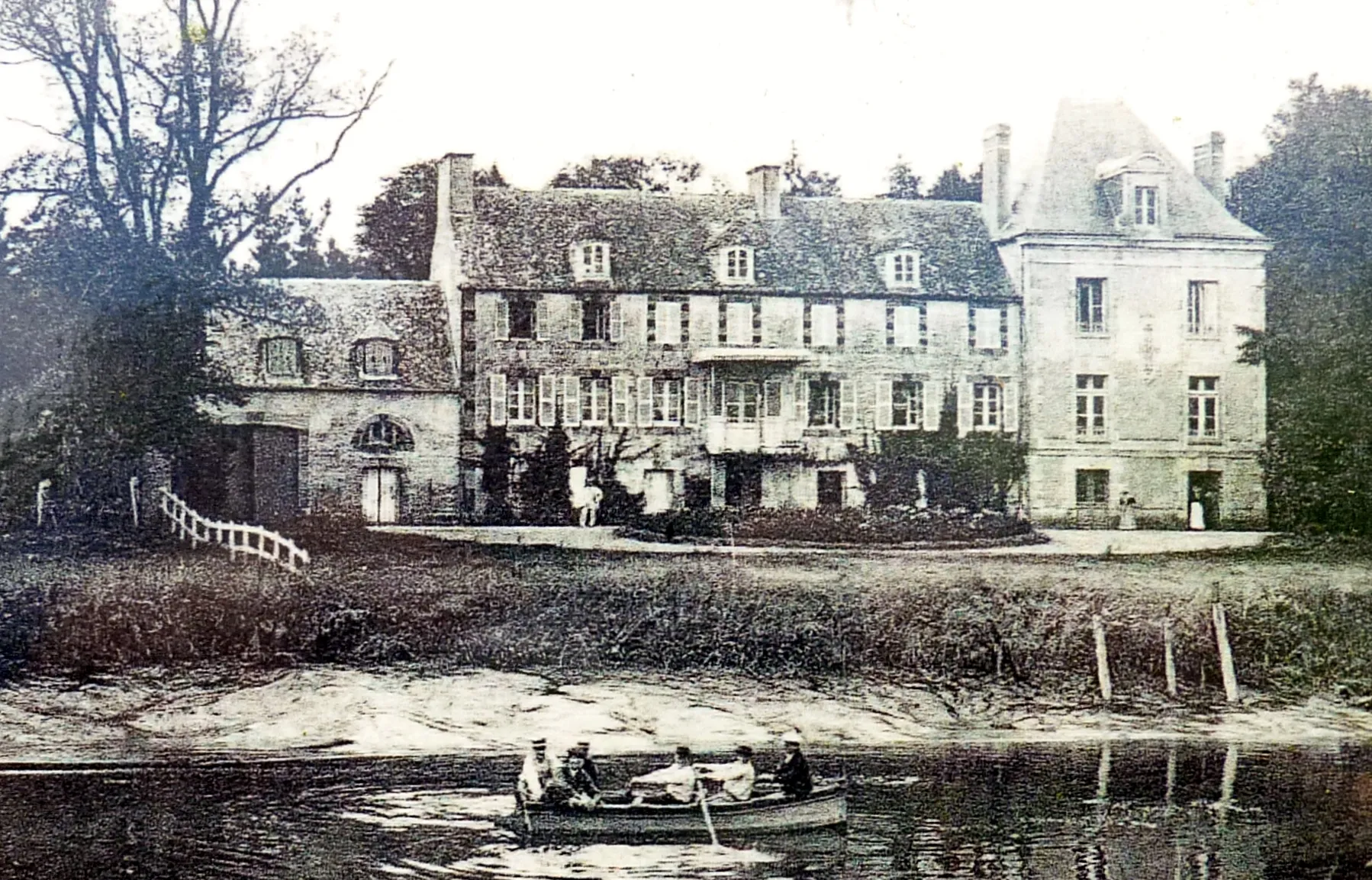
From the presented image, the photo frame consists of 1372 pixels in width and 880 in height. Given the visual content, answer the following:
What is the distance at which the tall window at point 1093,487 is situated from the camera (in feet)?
27.5

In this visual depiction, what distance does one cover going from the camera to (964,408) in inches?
324

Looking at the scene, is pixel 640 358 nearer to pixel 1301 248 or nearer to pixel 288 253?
pixel 288 253

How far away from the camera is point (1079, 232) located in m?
8.44

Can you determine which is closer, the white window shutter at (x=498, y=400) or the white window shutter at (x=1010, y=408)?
the white window shutter at (x=498, y=400)

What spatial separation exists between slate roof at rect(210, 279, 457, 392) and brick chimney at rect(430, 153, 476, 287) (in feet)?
0.42

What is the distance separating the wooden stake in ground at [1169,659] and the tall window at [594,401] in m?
Result: 3.27

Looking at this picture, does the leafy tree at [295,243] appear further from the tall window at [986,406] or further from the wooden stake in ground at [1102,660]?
the wooden stake in ground at [1102,660]

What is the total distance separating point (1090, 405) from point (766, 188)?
87.7 inches

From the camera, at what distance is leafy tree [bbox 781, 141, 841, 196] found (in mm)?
7641

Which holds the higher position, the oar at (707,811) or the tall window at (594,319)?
the tall window at (594,319)

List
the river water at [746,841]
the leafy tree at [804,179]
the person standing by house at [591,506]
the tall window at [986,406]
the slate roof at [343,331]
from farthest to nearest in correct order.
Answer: the tall window at [986,406], the person standing by house at [591,506], the leafy tree at [804,179], the slate roof at [343,331], the river water at [746,841]

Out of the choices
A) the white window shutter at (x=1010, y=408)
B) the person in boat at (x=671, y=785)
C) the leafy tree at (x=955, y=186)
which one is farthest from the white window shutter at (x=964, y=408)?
the person in boat at (x=671, y=785)

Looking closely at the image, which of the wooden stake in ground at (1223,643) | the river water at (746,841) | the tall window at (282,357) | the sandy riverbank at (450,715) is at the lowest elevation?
the river water at (746,841)

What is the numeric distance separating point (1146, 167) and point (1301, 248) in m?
1.02
